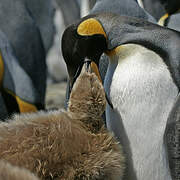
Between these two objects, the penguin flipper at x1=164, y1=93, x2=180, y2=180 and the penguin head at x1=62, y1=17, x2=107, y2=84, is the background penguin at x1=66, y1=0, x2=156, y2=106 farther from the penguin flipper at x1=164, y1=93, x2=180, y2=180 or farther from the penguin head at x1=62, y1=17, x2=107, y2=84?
the penguin flipper at x1=164, y1=93, x2=180, y2=180

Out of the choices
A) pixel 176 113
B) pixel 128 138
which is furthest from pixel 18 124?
pixel 176 113

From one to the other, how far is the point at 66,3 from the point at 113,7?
4.92 meters

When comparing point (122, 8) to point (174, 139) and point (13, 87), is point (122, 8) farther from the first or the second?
point (174, 139)

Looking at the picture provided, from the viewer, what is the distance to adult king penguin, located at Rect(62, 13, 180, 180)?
1.56m

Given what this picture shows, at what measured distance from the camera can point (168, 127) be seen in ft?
4.93

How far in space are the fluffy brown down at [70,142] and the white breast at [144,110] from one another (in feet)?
0.42

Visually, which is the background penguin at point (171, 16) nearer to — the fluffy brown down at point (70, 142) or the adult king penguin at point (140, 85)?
the adult king penguin at point (140, 85)

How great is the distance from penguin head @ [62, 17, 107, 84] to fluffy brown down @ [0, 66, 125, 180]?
232 mm

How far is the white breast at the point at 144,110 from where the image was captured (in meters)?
1.56

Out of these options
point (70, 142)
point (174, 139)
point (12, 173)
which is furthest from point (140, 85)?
point (12, 173)

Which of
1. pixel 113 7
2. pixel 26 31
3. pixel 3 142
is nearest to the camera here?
pixel 3 142

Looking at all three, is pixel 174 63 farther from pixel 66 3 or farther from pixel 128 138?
pixel 66 3

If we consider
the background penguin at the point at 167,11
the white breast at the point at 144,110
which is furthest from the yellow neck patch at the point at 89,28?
the background penguin at the point at 167,11

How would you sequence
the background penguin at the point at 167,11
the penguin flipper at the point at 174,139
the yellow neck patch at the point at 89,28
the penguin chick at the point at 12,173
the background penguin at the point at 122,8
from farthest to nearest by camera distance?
the background penguin at the point at 167,11 < the background penguin at the point at 122,8 < the yellow neck patch at the point at 89,28 < the penguin flipper at the point at 174,139 < the penguin chick at the point at 12,173
